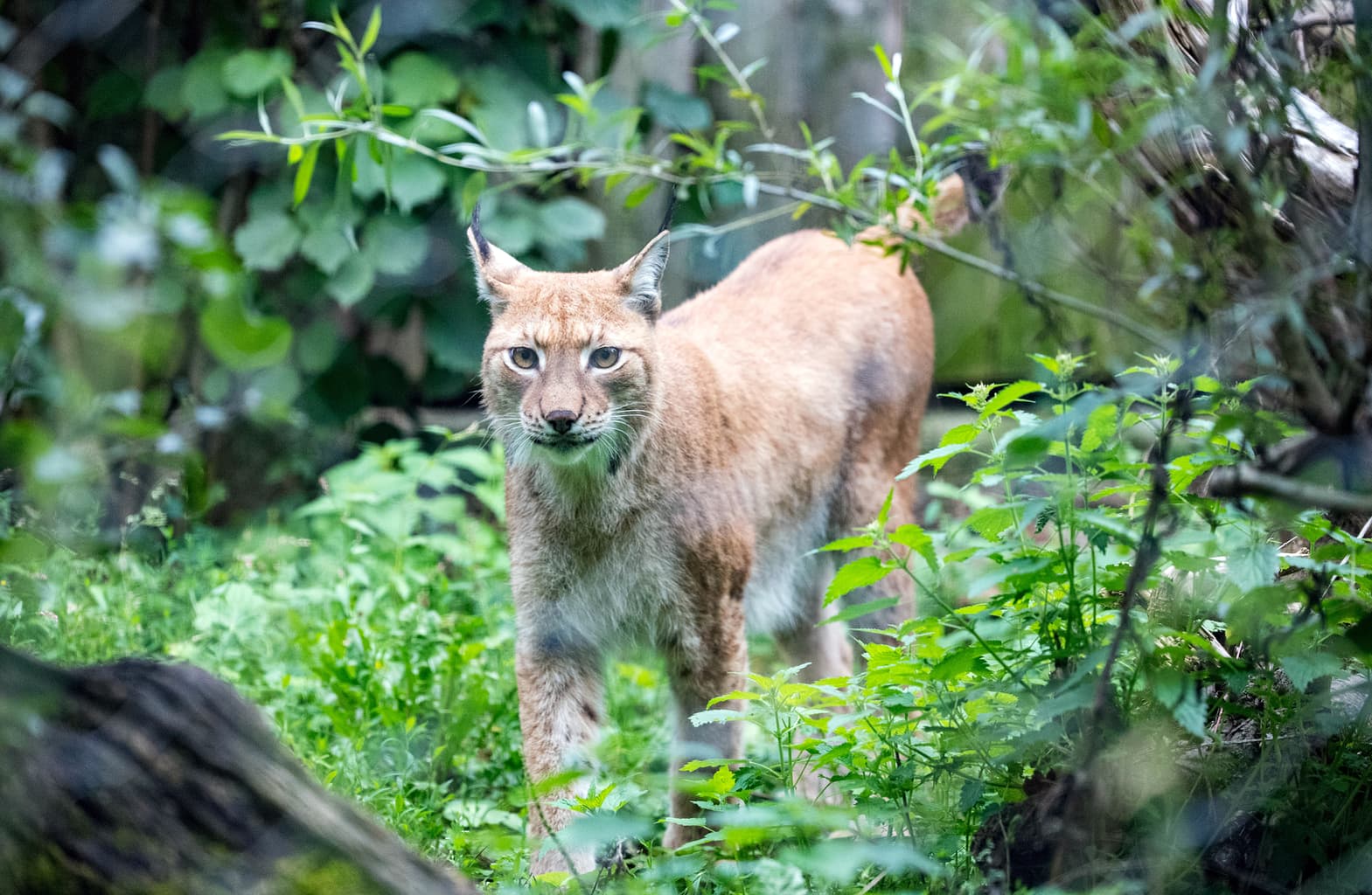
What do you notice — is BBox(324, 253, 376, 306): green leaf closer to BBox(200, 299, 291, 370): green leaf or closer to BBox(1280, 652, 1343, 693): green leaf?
BBox(200, 299, 291, 370): green leaf

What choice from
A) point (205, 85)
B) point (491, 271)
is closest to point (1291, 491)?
point (491, 271)

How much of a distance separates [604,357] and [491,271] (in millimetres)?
356

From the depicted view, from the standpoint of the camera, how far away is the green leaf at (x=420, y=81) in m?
3.57

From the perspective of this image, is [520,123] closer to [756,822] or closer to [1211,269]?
[1211,269]

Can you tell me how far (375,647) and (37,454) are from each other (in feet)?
A: 5.29

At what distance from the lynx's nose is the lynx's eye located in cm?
19

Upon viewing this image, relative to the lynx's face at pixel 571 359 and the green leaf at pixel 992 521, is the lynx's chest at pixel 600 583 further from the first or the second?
the green leaf at pixel 992 521

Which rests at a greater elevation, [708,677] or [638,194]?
[638,194]

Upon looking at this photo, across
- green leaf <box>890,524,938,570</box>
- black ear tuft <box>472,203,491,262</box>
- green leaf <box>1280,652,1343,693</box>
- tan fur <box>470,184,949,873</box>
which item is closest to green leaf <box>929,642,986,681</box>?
green leaf <box>890,524,938,570</box>

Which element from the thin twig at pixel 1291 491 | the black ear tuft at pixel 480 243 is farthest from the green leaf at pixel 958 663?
the black ear tuft at pixel 480 243

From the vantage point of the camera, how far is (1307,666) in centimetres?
148

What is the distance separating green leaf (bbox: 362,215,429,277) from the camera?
3.72 meters

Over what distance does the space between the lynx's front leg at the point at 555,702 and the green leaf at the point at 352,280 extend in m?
1.64

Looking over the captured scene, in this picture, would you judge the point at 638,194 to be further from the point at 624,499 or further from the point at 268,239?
the point at 268,239
